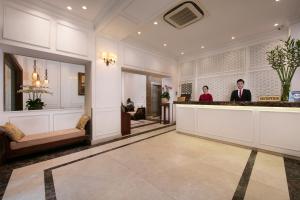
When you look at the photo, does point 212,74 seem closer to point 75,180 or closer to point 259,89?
point 259,89

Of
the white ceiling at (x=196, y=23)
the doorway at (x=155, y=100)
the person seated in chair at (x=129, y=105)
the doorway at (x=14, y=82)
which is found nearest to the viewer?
the white ceiling at (x=196, y=23)

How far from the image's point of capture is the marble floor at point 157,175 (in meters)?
1.94

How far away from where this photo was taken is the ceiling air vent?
3.26 m

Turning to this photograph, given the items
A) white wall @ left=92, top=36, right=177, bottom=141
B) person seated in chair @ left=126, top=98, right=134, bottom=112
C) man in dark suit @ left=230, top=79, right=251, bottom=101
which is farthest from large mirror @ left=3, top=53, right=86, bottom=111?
man in dark suit @ left=230, top=79, right=251, bottom=101

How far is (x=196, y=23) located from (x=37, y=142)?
500 cm

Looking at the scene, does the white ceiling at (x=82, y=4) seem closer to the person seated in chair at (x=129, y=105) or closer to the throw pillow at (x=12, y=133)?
the throw pillow at (x=12, y=133)

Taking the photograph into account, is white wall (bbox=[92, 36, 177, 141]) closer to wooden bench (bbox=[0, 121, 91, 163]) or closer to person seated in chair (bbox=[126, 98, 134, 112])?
wooden bench (bbox=[0, 121, 91, 163])

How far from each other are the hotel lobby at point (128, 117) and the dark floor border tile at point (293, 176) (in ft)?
0.06

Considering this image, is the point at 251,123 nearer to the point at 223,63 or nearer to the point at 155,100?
the point at 223,63

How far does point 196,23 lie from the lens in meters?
4.16

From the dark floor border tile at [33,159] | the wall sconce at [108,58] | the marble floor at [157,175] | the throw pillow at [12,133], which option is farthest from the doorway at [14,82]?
the marble floor at [157,175]

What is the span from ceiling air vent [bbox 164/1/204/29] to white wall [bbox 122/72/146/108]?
6536 mm

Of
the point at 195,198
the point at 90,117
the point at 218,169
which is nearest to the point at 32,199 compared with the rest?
the point at 195,198

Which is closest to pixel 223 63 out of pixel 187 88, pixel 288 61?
pixel 187 88
